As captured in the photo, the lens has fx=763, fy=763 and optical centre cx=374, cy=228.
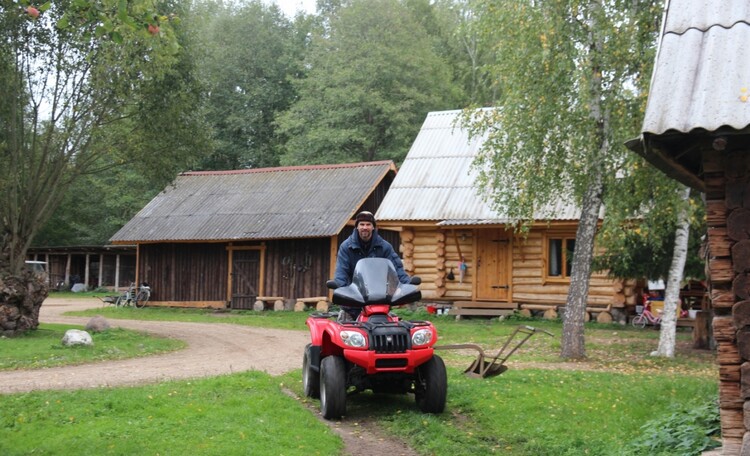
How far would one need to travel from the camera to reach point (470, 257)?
23.9 meters

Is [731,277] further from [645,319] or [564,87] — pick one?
[645,319]

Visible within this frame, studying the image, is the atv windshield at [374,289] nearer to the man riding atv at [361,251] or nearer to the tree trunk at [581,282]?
the man riding atv at [361,251]

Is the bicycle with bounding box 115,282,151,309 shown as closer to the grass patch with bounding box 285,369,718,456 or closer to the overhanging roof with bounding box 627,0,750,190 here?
the grass patch with bounding box 285,369,718,456

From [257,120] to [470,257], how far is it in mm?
27343

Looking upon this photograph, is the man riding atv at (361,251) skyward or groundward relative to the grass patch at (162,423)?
skyward

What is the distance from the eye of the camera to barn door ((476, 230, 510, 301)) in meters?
23.4

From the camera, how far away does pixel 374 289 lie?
8.49 meters

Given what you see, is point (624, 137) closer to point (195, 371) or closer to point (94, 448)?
point (195, 371)

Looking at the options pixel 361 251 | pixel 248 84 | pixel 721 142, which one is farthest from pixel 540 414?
pixel 248 84

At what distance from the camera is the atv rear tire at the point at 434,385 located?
8.42 meters

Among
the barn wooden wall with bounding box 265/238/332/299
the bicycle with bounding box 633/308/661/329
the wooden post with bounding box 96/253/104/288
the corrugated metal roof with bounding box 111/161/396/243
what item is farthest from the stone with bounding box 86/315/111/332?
the wooden post with bounding box 96/253/104/288

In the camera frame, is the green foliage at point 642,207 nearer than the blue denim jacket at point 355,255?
No

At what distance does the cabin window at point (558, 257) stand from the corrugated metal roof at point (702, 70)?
17319 millimetres

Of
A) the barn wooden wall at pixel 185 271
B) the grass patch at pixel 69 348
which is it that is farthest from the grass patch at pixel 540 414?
the barn wooden wall at pixel 185 271
